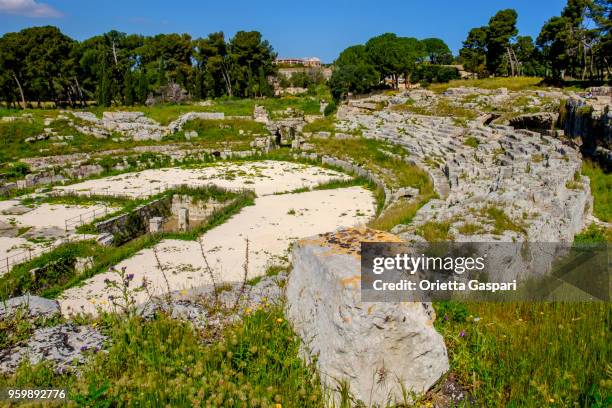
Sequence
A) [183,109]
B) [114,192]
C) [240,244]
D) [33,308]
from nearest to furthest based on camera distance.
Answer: [33,308], [240,244], [114,192], [183,109]

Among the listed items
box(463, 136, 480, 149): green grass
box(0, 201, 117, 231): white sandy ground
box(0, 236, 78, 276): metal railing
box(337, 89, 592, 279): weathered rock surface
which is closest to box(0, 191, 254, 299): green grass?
box(0, 236, 78, 276): metal railing

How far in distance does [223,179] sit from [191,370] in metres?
20.5

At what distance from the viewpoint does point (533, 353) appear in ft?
12.0

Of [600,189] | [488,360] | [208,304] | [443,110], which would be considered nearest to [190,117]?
[443,110]

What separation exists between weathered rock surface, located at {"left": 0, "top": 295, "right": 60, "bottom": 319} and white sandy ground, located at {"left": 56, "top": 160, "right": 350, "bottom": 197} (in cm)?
1468

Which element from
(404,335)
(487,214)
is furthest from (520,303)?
(487,214)

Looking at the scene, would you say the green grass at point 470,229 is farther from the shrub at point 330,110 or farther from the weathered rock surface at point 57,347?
the shrub at point 330,110

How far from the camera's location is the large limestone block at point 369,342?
3.29m

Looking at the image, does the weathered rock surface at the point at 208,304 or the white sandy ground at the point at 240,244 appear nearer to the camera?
the weathered rock surface at the point at 208,304

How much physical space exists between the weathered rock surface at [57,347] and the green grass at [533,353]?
11.3 feet

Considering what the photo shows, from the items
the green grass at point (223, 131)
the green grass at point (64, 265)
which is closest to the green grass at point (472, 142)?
the green grass at point (64, 265)

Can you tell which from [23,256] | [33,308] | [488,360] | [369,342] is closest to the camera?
[369,342]

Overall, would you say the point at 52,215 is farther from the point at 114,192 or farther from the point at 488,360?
the point at 488,360

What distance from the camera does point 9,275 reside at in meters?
10.8
